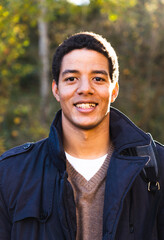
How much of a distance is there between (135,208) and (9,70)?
261 inches

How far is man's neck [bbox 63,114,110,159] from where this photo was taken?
112 inches

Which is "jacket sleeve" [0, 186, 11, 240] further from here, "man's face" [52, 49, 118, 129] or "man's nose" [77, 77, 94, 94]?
"man's nose" [77, 77, 94, 94]

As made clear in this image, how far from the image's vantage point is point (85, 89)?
2.71 m

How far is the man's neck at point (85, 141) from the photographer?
284 cm

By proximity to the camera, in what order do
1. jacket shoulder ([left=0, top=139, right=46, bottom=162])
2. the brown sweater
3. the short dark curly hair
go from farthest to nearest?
the short dark curly hair
jacket shoulder ([left=0, top=139, right=46, bottom=162])
the brown sweater

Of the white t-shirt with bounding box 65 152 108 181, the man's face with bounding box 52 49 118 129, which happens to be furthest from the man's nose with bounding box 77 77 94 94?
the white t-shirt with bounding box 65 152 108 181

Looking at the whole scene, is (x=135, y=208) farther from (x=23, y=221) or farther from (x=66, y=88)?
(x=66, y=88)

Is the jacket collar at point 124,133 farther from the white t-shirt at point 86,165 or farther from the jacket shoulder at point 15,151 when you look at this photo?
the jacket shoulder at point 15,151

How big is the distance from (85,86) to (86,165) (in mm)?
671

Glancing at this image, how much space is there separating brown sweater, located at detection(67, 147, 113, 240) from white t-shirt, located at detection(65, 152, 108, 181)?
0.11ft

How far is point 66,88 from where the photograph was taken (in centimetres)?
282

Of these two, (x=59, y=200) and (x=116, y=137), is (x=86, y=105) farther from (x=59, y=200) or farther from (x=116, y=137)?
(x=59, y=200)

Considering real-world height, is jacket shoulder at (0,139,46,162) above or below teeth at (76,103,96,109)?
below

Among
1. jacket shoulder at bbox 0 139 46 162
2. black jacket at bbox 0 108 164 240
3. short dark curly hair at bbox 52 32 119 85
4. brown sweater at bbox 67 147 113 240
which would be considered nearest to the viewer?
black jacket at bbox 0 108 164 240
